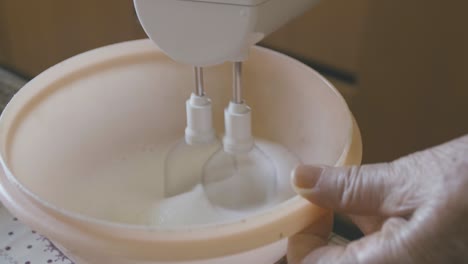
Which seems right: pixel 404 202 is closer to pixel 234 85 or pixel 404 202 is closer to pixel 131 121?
pixel 234 85

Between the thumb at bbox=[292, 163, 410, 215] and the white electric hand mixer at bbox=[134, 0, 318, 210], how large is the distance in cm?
10

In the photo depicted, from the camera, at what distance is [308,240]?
0.42 m

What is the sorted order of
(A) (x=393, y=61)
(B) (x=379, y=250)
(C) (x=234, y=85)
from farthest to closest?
(A) (x=393, y=61) → (C) (x=234, y=85) → (B) (x=379, y=250)

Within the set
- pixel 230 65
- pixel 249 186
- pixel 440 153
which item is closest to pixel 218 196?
pixel 249 186

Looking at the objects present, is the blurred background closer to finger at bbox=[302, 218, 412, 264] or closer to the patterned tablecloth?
the patterned tablecloth

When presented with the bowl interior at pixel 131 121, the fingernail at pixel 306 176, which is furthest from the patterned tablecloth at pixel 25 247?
the fingernail at pixel 306 176

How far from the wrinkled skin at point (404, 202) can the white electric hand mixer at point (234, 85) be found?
0.34 ft

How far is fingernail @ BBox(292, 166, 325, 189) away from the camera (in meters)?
0.38

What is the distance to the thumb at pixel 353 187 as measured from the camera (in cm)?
37

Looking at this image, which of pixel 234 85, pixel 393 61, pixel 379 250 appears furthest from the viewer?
pixel 393 61

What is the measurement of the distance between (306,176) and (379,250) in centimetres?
7

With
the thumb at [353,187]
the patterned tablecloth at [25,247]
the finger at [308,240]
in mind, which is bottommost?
the patterned tablecloth at [25,247]

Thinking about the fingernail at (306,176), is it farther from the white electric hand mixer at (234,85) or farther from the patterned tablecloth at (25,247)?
the patterned tablecloth at (25,247)

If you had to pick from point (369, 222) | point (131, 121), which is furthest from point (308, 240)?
point (131, 121)
